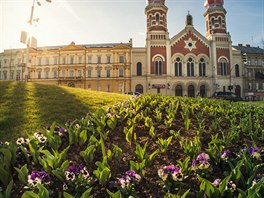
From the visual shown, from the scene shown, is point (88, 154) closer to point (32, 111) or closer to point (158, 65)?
point (32, 111)

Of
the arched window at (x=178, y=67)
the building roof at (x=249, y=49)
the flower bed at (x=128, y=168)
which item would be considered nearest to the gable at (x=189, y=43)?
the arched window at (x=178, y=67)

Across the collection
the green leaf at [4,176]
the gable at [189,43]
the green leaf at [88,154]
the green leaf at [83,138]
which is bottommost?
the green leaf at [4,176]

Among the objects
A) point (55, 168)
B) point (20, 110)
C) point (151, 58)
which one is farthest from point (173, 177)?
point (151, 58)

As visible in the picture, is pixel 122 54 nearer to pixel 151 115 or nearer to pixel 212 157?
pixel 151 115

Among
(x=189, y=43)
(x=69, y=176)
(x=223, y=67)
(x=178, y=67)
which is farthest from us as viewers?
(x=223, y=67)

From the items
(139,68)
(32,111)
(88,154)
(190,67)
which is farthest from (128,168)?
(190,67)

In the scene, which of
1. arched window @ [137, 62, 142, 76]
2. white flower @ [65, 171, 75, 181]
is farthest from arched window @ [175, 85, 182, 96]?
white flower @ [65, 171, 75, 181]

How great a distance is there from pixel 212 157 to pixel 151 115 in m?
3.56

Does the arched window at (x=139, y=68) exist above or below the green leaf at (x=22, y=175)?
above

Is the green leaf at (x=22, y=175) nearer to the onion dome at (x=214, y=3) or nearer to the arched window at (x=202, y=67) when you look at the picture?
the arched window at (x=202, y=67)

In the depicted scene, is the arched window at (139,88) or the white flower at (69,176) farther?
the arched window at (139,88)

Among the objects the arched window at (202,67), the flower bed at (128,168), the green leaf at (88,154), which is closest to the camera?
the flower bed at (128,168)

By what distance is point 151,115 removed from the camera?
684 centimetres

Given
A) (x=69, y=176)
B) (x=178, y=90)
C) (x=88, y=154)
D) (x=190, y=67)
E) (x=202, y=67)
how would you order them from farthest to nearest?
(x=202, y=67), (x=190, y=67), (x=178, y=90), (x=88, y=154), (x=69, y=176)
